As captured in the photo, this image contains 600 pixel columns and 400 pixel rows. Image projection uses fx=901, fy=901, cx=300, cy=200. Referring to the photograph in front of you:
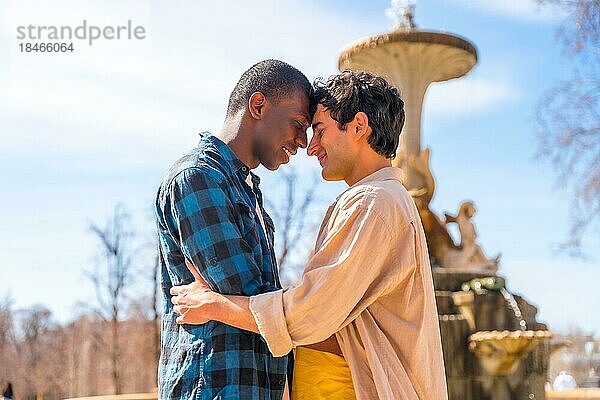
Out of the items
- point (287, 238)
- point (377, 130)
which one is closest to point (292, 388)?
point (377, 130)

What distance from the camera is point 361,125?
8.89 ft

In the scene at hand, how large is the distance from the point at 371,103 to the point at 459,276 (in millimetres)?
9567

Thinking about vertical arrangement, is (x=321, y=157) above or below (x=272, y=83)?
below

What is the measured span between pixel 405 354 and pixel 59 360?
26313 millimetres

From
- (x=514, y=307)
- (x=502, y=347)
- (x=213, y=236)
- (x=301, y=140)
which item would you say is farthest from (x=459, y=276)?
(x=213, y=236)

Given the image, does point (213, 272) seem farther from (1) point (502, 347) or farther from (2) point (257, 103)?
(1) point (502, 347)

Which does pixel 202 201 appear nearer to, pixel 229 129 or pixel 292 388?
pixel 229 129

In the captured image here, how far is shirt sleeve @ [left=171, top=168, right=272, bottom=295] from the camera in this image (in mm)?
2545

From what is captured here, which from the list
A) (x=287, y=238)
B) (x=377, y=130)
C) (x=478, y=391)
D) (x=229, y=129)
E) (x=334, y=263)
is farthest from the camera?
(x=287, y=238)

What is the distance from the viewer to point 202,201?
2.58m

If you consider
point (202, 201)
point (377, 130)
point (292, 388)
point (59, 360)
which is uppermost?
point (377, 130)

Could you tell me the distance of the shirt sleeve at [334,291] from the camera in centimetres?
247

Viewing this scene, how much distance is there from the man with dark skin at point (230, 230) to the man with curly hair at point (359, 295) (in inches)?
3.0

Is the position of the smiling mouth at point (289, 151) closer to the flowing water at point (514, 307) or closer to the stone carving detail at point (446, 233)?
the flowing water at point (514, 307)
